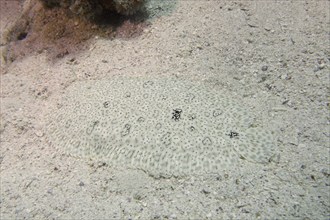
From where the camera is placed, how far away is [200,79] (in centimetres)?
517

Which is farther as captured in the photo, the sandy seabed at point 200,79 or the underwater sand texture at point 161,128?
the underwater sand texture at point 161,128

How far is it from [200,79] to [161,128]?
1.43 meters

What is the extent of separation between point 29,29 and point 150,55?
3305 mm

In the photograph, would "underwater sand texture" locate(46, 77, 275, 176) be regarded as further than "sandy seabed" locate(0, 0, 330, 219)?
Yes

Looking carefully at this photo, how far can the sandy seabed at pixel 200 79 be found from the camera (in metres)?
3.72

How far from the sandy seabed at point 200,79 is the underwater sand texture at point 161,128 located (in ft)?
0.56

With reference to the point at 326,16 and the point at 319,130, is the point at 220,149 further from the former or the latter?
the point at 326,16

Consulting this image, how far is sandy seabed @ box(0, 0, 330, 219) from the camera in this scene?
3717 mm

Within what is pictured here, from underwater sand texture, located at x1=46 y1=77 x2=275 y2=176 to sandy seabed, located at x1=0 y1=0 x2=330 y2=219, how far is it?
171 millimetres

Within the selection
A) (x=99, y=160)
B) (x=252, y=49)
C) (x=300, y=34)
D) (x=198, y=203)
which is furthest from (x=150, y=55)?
(x=198, y=203)

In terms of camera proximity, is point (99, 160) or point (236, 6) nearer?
point (99, 160)

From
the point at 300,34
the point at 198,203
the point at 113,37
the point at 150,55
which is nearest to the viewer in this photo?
the point at 198,203

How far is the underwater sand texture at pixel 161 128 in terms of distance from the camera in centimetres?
392

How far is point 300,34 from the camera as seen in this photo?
5363mm
